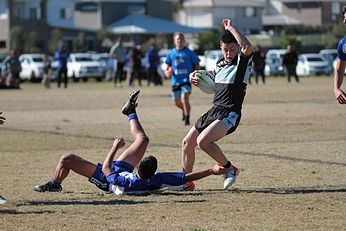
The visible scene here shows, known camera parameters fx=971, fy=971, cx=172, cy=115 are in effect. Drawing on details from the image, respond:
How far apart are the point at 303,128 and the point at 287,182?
8.46 metres

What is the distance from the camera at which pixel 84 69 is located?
5881 centimetres

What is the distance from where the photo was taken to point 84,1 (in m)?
105

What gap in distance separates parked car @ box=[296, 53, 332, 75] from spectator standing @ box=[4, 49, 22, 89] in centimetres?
2140

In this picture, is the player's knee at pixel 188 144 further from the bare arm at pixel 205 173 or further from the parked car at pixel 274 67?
the parked car at pixel 274 67

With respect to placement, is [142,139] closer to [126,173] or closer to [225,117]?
[126,173]

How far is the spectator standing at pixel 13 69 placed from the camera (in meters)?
44.9

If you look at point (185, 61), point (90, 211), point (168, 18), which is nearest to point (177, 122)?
point (185, 61)

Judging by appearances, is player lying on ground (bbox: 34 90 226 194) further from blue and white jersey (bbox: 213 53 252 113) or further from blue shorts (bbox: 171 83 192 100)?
blue shorts (bbox: 171 83 192 100)

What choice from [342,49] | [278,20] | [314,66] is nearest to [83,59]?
[314,66]

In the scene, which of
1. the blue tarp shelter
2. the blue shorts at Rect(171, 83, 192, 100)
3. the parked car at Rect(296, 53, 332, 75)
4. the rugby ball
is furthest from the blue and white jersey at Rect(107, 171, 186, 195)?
the blue tarp shelter

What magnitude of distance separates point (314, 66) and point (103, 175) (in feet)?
168

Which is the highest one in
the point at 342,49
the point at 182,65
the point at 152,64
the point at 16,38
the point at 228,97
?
the point at 342,49

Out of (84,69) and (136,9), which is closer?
(84,69)

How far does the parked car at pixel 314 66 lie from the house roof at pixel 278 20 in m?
50.5
